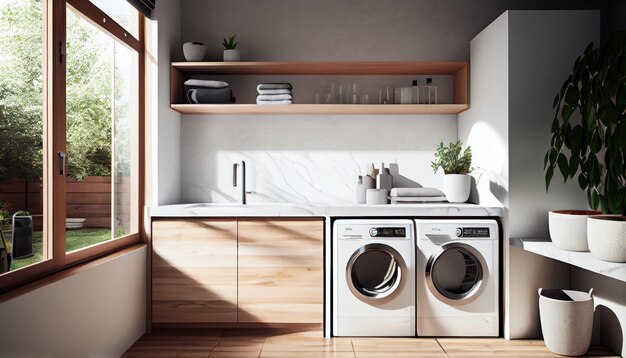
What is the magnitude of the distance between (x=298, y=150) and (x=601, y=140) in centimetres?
214

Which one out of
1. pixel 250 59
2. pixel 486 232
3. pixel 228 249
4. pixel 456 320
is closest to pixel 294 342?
pixel 228 249

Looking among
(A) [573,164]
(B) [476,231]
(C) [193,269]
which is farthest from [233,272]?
(A) [573,164]

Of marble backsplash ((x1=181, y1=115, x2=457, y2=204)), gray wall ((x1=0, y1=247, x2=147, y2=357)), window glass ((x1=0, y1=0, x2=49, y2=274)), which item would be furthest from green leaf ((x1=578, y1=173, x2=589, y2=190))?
window glass ((x1=0, y1=0, x2=49, y2=274))

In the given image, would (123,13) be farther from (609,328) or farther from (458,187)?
(609,328)

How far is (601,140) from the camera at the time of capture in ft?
8.82

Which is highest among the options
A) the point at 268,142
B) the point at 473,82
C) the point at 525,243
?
the point at 473,82

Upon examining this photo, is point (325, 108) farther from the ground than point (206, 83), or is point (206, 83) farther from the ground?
point (206, 83)

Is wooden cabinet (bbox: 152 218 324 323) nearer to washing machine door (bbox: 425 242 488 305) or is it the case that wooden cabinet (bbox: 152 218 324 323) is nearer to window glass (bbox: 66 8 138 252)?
window glass (bbox: 66 8 138 252)

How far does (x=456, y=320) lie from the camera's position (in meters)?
3.36

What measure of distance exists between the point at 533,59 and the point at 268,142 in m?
1.97

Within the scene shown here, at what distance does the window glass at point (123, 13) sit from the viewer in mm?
2962

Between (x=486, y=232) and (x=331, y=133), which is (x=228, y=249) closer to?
(x=331, y=133)

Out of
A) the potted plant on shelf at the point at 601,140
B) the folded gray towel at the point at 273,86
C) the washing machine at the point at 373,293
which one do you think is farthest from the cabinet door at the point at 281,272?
the potted plant on shelf at the point at 601,140

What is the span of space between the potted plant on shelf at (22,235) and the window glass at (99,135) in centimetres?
33
